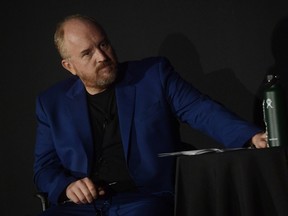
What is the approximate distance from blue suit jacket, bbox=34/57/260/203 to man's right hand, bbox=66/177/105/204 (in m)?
0.16

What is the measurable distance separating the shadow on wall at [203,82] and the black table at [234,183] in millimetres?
1105

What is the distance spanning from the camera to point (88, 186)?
5.56ft

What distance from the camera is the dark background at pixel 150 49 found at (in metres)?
2.28

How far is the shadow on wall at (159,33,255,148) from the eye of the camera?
2.31 m

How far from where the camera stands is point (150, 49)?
249 centimetres

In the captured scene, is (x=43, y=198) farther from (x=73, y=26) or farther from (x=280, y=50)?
(x=280, y=50)

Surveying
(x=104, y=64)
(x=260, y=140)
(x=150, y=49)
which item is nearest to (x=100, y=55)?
(x=104, y=64)

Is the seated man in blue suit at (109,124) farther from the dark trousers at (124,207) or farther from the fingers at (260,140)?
the fingers at (260,140)

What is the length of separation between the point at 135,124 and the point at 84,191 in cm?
42

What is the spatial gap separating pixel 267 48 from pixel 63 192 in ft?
4.15

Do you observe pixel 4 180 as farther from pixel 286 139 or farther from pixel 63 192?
pixel 286 139

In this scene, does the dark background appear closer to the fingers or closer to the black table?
the fingers

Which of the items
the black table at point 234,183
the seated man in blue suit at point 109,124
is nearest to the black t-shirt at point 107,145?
the seated man in blue suit at point 109,124

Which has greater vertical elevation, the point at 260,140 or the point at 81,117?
the point at 81,117
